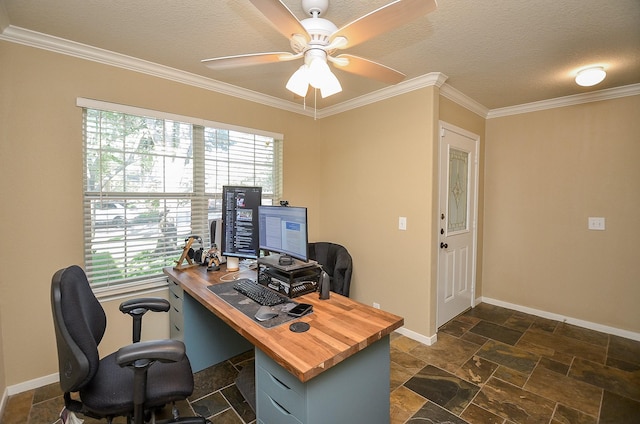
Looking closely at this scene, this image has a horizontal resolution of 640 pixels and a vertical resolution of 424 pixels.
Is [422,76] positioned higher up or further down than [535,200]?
higher up

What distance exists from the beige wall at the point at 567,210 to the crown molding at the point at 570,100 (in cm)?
5

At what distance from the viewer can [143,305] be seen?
5.76 feet

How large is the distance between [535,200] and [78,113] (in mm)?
4589

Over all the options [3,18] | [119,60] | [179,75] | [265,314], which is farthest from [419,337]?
[3,18]

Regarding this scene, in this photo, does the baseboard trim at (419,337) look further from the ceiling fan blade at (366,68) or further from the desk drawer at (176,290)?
the ceiling fan blade at (366,68)

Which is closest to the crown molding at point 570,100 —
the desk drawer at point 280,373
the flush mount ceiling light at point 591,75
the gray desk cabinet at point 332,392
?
the flush mount ceiling light at point 591,75

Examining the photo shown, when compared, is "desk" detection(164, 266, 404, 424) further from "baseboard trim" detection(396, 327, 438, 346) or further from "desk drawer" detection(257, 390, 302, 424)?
"baseboard trim" detection(396, 327, 438, 346)

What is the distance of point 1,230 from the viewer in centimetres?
194

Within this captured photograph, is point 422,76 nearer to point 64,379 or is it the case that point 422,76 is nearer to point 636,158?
point 636,158

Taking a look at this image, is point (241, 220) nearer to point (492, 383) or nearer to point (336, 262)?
point (336, 262)

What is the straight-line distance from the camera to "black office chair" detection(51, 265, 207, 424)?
119cm

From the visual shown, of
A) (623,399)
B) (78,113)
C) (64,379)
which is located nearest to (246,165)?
(78,113)

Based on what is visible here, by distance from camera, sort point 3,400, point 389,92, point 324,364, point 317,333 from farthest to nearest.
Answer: point 389,92
point 3,400
point 317,333
point 324,364

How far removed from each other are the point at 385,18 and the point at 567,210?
3269mm
